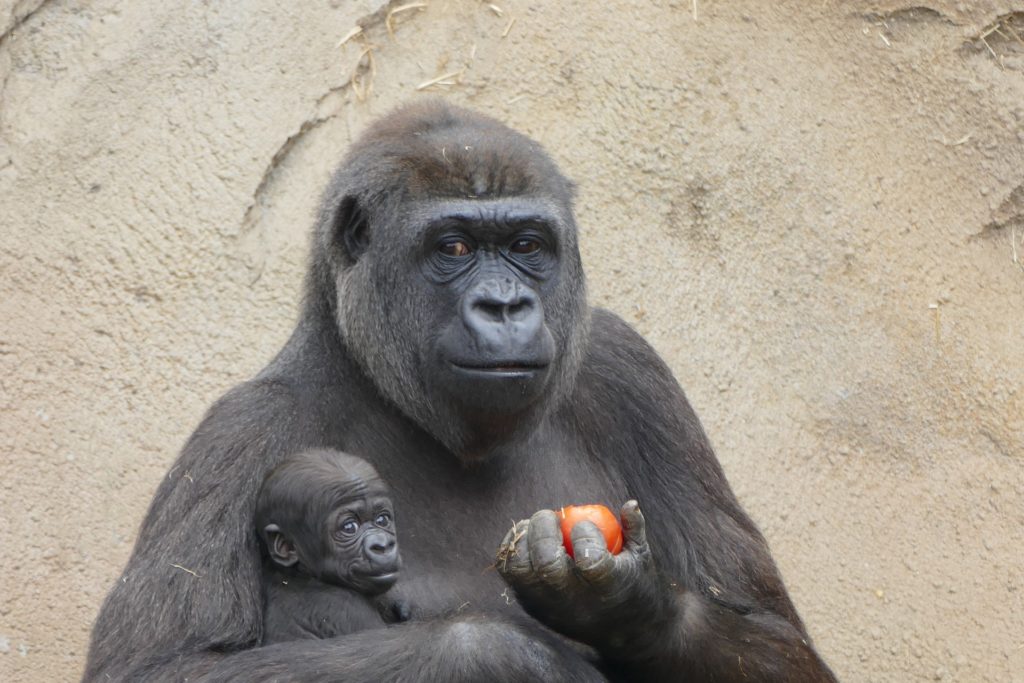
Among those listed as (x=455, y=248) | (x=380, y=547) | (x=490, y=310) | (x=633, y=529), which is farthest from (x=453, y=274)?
(x=633, y=529)

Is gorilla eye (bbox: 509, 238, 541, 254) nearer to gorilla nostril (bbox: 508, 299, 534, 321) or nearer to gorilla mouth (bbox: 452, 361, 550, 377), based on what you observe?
gorilla nostril (bbox: 508, 299, 534, 321)

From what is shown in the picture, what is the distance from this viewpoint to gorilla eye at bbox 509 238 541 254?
14.5 ft

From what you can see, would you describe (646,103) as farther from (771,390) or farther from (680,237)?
(771,390)

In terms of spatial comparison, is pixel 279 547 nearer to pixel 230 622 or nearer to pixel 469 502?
pixel 230 622

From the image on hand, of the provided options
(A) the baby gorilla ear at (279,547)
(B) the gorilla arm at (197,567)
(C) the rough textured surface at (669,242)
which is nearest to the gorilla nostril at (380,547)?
(A) the baby gorilla ear at (279,547)

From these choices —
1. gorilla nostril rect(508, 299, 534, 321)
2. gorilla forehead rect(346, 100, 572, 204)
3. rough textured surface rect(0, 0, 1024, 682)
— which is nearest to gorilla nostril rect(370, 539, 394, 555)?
gorilla nostril rect(508, 299, 534, 321)

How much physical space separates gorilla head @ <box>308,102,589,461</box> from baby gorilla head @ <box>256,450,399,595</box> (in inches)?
13.8

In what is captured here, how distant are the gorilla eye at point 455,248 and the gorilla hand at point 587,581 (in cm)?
84

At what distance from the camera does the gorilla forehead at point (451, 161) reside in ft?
14.6

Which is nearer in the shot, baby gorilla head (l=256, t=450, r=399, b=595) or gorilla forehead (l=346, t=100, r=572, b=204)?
baby gorilla head (l=256, t=450, r=399, b=595)

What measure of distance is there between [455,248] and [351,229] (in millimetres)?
371

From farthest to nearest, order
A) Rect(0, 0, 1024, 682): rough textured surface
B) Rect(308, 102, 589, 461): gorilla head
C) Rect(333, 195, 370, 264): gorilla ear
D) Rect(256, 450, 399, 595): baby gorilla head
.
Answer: Rect(0, 0, 1024, 682): rough textured surface
Rect(333, 195, 370, 264): gorilla ear
Rect(308, 102, 589, 461): gorilla head
Rect(256, 450, 399, 595): baby gorilla head

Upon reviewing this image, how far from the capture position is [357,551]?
162 inches

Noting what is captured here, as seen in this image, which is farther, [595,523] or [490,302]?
[490,302]
